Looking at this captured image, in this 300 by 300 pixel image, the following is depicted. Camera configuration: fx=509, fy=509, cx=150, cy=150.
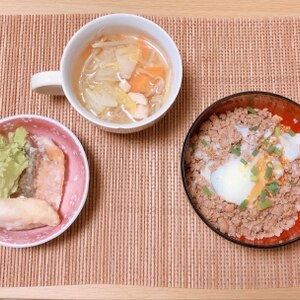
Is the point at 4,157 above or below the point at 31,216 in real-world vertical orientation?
above

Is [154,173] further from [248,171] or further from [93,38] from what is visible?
[93,38]

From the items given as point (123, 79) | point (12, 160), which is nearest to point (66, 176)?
point (12, 160)

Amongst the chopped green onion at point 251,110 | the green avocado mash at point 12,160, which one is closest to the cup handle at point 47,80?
the green avocado mash at point 12,160

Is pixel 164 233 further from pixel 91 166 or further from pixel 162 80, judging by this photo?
pixel 162 80

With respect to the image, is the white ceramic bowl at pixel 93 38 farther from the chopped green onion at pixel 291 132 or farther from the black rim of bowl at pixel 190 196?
the chopped green onion at pixel 291 132
